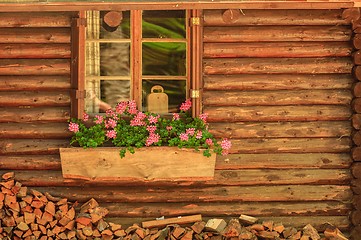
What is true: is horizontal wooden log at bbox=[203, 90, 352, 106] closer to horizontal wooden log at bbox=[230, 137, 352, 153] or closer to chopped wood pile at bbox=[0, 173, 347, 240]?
horizontal wooden log at bbox=[230, 137, 352, 153]

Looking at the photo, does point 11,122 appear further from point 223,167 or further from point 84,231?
point 223,167

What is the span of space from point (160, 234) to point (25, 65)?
8.57ft

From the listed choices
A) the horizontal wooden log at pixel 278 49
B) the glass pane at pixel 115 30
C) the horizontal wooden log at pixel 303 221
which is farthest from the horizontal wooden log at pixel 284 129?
the glass pane at pixel 115 30

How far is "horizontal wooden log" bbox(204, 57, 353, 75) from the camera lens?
22.0 ft

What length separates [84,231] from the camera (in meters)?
6.36

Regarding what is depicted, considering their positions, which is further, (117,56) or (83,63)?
(117,56)

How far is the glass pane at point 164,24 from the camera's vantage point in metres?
6.82

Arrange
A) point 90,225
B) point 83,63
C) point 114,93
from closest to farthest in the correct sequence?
point 90,225
point 83,63
point 114,93

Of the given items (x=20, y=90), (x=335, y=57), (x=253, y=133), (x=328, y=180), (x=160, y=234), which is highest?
(x=335, y=57)

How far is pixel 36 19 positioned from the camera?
21.9 ft

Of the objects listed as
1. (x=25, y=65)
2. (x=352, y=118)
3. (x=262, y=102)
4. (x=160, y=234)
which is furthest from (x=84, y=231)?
(x=352, y=118)

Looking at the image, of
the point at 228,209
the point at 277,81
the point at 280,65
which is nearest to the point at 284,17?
the point at 280,65

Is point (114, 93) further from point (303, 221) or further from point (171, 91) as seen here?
point (303, 221)

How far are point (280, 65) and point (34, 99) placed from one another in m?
3.03
